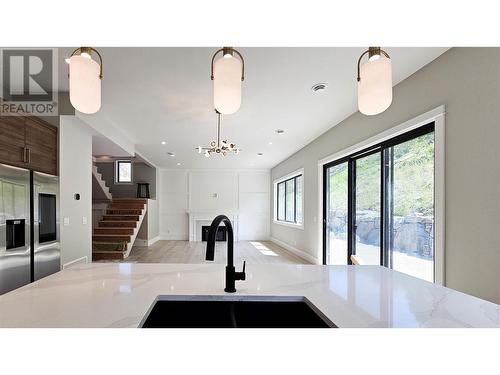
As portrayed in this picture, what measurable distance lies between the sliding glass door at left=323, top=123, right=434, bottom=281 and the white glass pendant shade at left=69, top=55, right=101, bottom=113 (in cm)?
203

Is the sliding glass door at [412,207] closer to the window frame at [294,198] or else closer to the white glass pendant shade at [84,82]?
the white glass pendant shade at [84,82]

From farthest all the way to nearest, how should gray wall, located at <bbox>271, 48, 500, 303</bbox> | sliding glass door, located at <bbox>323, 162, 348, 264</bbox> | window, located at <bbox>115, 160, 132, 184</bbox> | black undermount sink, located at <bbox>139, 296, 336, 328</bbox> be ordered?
window, located at <bbox>115, 160, 132, 184</bbox>
sliding glass door, located at <bbox>323, 162, 348, 264</bbox>
gray wall, located at <bbox>271, 48, 500, 303</bbox>
black undermount sink, located at <bbox>139, 296, 336, 328</bbox>

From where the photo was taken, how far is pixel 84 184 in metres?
4.13

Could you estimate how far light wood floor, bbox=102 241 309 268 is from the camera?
6355 mm

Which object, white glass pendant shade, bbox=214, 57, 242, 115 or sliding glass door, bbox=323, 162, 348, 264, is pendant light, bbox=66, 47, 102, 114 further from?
sliding glass door, bbox=323, 162, 348, 264

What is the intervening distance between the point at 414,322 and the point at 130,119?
4588 mm

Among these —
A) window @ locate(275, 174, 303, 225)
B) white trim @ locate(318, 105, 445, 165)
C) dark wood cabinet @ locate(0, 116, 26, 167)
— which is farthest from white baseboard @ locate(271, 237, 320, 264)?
dark wood cabinet @ locate(0, 116, 26, 167)

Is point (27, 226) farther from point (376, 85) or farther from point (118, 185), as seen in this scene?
point (118, 185)

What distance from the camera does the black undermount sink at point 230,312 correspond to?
46.0 inches

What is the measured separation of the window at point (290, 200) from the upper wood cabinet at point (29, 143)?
17.7 ft

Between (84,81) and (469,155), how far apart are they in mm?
2674

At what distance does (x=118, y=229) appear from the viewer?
7.02 metres

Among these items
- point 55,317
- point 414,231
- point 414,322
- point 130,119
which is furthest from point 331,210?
point 55,317

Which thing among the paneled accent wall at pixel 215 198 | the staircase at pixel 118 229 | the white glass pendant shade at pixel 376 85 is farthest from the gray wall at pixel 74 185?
the paneled accent wall at pixel 215 198
